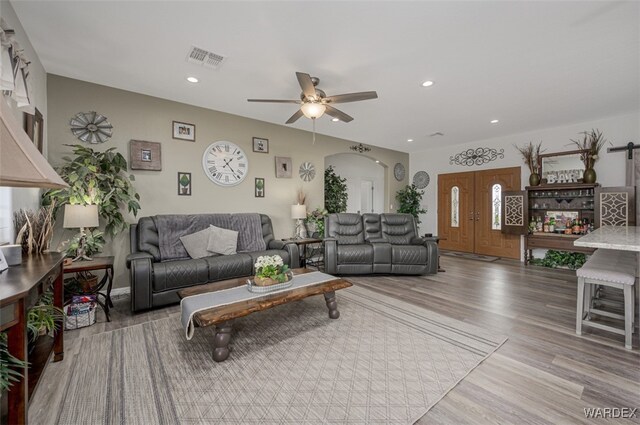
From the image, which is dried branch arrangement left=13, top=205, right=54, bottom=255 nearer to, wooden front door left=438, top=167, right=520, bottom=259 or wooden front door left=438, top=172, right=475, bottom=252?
wooden front door left=438, top=167, right=520, bottom=259

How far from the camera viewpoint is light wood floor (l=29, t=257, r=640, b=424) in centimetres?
151

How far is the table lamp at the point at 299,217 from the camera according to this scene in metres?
4.73

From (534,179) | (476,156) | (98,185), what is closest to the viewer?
(98,185)

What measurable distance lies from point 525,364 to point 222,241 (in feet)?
11.3

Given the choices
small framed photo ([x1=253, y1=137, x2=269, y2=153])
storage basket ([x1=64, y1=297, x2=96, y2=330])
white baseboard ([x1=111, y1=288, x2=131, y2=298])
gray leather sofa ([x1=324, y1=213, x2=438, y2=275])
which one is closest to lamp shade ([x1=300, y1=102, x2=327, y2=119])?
small framed photo ([x1=253, y1=137, x2=269, y2=153])

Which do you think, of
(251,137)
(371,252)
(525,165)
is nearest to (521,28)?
(371,252)

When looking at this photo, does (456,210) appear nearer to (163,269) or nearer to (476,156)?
(476,156)

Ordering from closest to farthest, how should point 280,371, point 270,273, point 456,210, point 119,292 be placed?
1. point 280,371
2. point 270,273
3. point 119,292
4. point 456,210

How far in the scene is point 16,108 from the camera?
2.14m

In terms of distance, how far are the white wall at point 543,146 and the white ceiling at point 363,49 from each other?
651 millimetres

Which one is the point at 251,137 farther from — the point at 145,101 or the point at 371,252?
the point at 371,252

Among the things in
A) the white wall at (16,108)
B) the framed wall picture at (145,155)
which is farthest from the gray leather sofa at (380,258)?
the white wall at (16,108)

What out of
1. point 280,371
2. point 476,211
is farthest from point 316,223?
point 476,211

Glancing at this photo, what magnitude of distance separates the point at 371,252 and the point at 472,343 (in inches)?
Answer: 86.9
